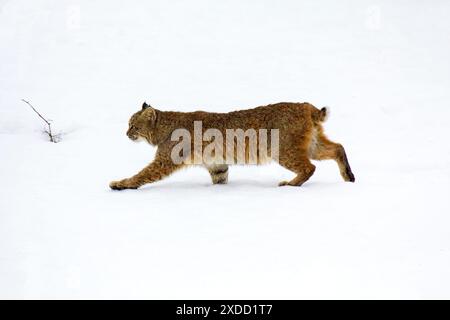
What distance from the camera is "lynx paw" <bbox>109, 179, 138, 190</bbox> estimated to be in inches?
270

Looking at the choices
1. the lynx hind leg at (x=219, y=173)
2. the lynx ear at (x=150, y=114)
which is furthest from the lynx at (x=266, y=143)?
the lynx ear at (x=150, y=114)

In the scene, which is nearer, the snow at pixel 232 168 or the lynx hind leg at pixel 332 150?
the snow at pixel 232 168

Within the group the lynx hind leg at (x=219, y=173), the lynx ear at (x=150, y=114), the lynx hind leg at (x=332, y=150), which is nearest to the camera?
the lynx hind leg at (x=332, y=150)

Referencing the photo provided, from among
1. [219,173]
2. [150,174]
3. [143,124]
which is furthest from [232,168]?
[150,174]

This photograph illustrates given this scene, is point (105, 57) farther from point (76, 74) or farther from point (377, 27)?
point (377, 27)

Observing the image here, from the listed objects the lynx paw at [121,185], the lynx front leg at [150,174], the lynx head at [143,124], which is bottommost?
the lynx paw at [121,185]

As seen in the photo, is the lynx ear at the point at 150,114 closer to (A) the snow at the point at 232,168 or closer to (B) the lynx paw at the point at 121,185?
(A) the snow at the point at 232,168

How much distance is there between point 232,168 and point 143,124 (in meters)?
1.47

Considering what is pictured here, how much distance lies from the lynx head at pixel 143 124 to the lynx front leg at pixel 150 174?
580 millimetres

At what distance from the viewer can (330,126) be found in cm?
979

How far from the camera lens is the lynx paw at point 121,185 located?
6.86 metres

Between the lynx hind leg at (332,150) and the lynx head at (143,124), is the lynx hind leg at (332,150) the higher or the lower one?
the lower one

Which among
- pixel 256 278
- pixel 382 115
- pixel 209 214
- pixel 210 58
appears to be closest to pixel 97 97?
pixel 210 58

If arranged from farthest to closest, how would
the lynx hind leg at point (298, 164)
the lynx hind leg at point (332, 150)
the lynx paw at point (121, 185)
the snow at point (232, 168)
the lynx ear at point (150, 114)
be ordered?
the lynx ear at point (150, 114) → the lynx hind leg at point (332, 150) → the lynx paw at point (121, 185) → the lynx hind leg at point (298, 164) → the snow at point (232, 168)
